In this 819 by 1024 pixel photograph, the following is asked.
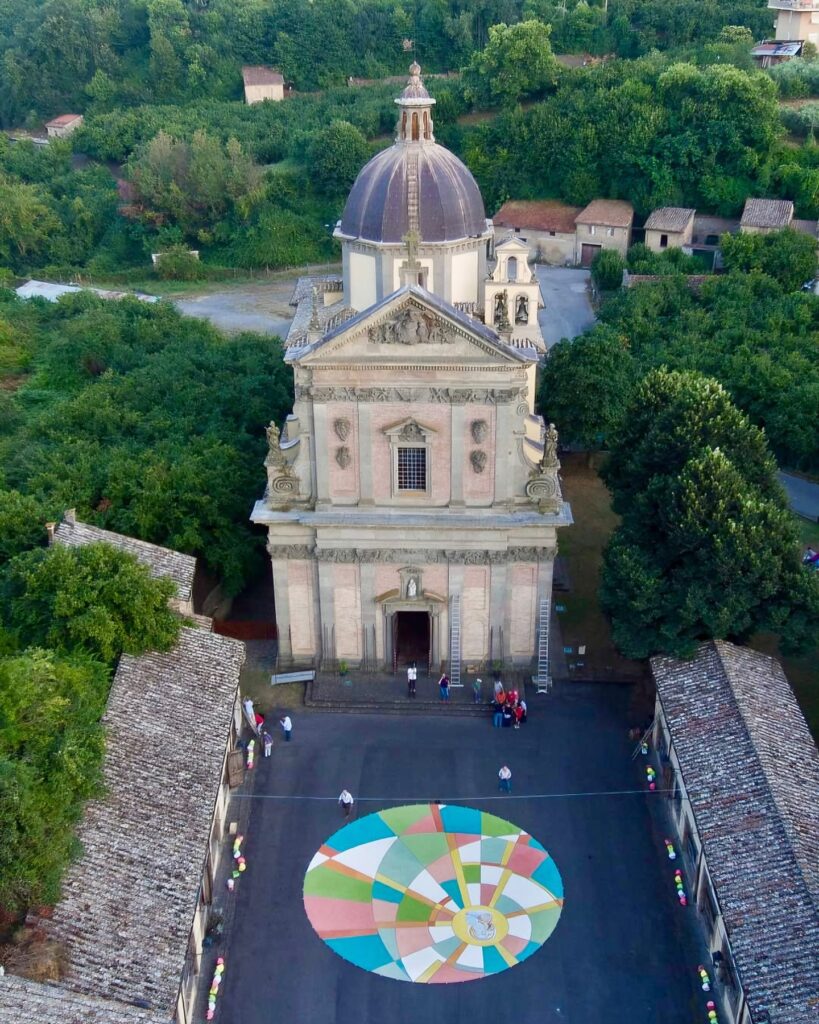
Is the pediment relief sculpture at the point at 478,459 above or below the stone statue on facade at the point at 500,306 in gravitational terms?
below

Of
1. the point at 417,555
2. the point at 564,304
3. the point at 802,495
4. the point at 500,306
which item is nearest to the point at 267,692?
the point at 417,555

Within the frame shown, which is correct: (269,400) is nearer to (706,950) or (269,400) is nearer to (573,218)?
(706,950)

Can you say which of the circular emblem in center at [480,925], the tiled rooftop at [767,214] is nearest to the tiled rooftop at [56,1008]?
the circular emblem in center at [480,925]

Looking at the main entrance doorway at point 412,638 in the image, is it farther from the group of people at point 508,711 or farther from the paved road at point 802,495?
the paved road at point 802,495

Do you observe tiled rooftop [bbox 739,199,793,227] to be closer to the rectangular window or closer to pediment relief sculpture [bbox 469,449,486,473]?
pediment relief sculpture [bbox 469,449,486,473]

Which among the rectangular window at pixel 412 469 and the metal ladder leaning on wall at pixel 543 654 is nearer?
the rectangular window at pixel 412 469

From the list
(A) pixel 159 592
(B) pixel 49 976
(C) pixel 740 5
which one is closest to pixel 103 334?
(A) pixel 159 592

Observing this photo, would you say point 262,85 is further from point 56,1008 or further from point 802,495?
point 56,1008

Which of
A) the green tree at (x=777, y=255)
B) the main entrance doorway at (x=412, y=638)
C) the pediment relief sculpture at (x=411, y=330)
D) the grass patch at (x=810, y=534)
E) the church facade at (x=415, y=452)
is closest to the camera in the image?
the pediment relief sculpture at (x=411, y=330)
